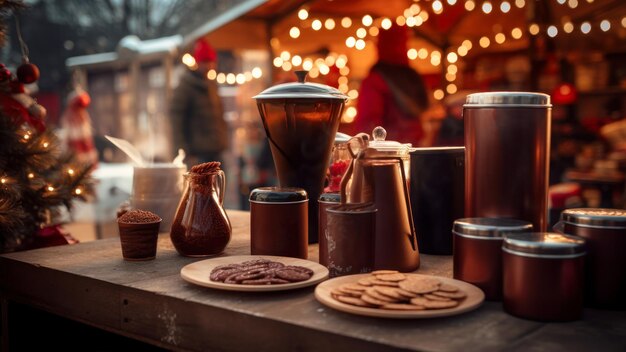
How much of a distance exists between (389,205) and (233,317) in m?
0.49

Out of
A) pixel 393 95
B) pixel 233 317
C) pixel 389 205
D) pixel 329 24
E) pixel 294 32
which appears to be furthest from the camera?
pixel 329 24

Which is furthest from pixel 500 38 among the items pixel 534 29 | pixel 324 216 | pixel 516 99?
pixel 324 216

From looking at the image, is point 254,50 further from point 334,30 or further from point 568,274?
point 568,274

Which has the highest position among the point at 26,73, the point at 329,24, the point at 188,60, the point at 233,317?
the point at 329,24

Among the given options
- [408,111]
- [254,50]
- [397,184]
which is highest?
[254,50]

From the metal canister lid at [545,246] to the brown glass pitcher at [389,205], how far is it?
36 cm

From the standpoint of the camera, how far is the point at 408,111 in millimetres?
4512

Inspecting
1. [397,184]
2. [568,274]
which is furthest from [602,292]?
[397,184]

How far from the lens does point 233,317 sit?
1.23 meters

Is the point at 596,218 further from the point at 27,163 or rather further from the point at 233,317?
the point at 27,163

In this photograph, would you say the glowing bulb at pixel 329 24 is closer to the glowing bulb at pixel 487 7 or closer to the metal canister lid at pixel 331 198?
the glowing bulb at pixel 487 7

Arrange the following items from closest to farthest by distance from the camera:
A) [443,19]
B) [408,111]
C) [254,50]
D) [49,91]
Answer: [408,111], [254,50], [443,19], [49,91]

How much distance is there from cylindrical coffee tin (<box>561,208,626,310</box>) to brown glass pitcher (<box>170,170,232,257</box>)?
0.94m

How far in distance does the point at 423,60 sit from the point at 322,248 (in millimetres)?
6756
